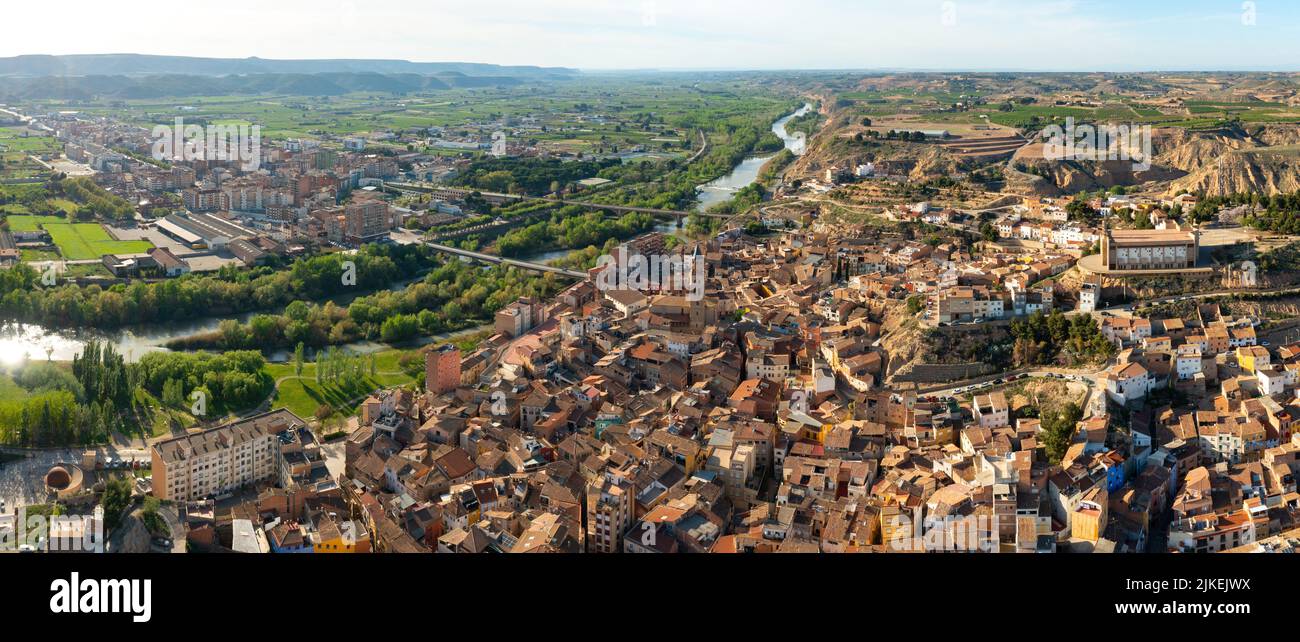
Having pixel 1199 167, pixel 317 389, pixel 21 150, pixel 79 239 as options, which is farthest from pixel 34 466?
pixel 21 150

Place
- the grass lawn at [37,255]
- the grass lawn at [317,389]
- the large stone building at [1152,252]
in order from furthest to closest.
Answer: the grass lawn at [37,255] → the grass lawn at [317,389] → the large stone building at [1152,252]

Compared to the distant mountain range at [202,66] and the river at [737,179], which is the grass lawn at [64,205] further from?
the distant mountain range at [202,66]

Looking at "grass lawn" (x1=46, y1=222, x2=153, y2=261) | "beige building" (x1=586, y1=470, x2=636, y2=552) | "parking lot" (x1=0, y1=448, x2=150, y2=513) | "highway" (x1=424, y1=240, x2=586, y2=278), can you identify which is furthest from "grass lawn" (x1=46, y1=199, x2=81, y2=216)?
"beige building" (x1=586, y1=470, x2=636, y2=552)

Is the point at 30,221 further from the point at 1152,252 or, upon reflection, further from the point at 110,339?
the point at 1152,252

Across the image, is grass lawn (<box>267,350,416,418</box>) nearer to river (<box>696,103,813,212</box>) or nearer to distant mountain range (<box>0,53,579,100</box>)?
river (<box>696,103,813,212</box>)

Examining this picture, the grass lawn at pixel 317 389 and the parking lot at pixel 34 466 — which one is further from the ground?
the grass lawn at pixel 317 389

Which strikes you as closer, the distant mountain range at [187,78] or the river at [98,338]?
the river at [98,338]

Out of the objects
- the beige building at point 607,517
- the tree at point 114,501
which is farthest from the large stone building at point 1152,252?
the tree at point 114,501
